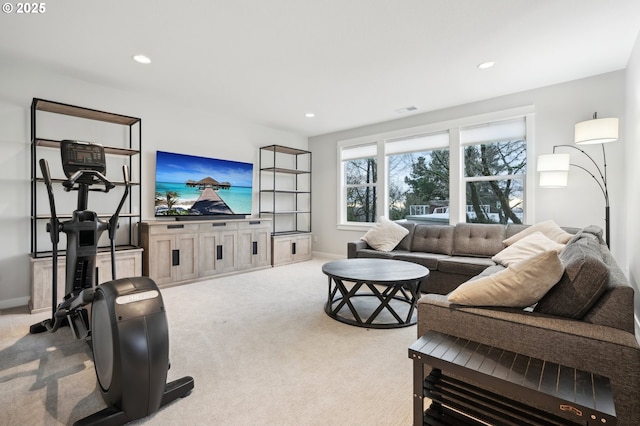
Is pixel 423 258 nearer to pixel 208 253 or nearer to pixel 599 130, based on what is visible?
pixel 599 130

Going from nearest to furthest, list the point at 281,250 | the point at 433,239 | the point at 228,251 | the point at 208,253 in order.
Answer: the point at 433,239
the point at 208,253
the point at 228,251
the point at 281,250

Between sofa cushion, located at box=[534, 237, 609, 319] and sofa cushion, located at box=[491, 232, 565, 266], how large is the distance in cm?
193

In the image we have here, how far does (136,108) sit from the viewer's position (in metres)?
4.25

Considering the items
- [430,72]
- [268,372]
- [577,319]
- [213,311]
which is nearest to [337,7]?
[430,72]

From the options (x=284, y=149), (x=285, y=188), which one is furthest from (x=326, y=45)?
(x=285, y=188)

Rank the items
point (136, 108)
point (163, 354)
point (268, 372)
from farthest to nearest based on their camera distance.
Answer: point (136, 108) < point (268, 372) < point (163, 354)

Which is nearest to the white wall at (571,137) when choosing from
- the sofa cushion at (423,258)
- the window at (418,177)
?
the window at (418,177)

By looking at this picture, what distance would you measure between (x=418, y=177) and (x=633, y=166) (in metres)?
2.69

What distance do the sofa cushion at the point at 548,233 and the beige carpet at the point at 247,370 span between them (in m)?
1.93

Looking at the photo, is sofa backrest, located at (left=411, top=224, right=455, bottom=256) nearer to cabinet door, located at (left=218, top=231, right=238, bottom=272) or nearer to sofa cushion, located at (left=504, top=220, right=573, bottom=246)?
sofa cushion, located at (left=504, top=220, right=573, bottom=246)

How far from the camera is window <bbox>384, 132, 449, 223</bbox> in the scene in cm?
498

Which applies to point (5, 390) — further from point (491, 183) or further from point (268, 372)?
point (491, 183)

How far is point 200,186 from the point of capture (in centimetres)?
486

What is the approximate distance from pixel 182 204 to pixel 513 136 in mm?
4791
